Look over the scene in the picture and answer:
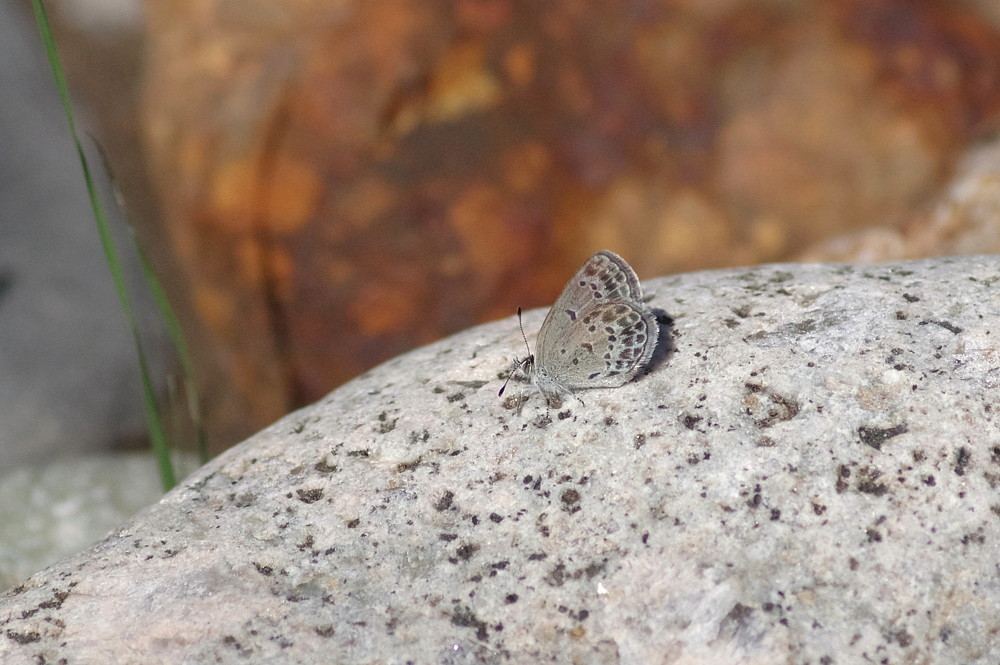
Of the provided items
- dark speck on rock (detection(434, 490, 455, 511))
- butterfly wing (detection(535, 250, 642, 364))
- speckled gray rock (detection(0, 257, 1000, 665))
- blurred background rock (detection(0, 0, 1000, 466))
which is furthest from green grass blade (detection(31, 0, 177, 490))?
blurred background rock (detection(0, 0, 1000, 466))

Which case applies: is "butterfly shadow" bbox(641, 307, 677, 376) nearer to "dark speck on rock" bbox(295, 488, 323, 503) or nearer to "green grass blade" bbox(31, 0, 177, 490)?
"dark speck on rock" bbox(295, 488, 323, 503)

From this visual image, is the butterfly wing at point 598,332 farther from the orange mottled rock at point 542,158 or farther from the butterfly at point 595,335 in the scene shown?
the orange mottled rock at point 542,158

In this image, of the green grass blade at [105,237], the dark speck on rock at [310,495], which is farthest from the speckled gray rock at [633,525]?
the green grass blade at [105,237]

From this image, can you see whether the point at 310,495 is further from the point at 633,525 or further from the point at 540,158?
the point at 540,158

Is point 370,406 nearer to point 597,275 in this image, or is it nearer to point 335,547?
point 335,547

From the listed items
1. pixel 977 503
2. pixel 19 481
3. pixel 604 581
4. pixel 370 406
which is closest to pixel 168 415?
pixel 19 481

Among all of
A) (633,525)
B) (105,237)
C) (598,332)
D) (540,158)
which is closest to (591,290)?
(598,332)
